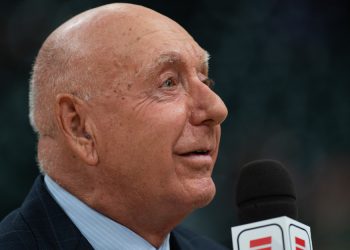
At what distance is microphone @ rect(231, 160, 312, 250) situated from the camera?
3.97 ft

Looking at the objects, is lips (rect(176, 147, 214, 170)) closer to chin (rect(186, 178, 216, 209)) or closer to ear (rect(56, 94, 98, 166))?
chin (rect(186, 178, 216, 209))

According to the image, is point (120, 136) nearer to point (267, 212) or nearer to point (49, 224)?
point (49, 224)

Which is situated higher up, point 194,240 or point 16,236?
point 16,236

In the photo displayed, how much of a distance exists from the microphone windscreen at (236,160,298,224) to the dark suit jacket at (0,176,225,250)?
0.33 metres

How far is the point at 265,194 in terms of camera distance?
4.55 feet

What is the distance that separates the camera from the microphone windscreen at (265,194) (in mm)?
1361

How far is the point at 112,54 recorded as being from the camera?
142cm

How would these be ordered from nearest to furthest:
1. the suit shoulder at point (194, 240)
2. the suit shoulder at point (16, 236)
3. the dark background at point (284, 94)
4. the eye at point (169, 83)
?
the suit shoulder at point (16, 236)
the eye at point (169, 83)
the suit shoulder at point (194, 240)
the dark background at point (284, 94)

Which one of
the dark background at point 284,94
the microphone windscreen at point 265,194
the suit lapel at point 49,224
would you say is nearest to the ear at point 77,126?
the suit lapel at point 49,224

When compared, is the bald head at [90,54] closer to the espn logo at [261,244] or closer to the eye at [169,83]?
the eye at [169,83]

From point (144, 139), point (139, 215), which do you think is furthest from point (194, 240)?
point (144, 139)

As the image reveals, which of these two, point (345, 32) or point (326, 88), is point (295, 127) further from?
point (345, 32)

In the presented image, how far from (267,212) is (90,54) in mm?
485

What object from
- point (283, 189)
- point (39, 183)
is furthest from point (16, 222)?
point (283, 189)
